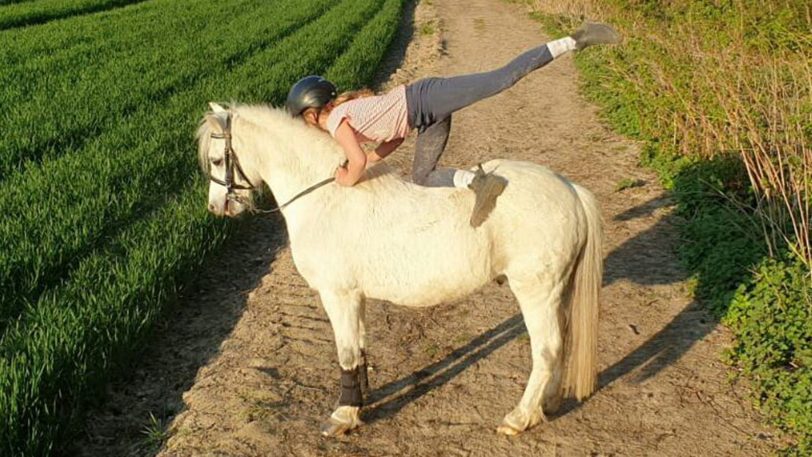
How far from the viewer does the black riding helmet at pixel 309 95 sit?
4312 mm

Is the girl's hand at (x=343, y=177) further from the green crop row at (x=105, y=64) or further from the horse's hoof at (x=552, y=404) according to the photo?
the green crop row at (x=105, y=64)

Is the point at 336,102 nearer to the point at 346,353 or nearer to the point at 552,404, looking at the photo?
the point at 346,353

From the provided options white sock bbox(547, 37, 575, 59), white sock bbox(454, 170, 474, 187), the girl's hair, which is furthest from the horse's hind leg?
the girl's hair

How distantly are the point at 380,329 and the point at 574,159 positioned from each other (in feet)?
15.6

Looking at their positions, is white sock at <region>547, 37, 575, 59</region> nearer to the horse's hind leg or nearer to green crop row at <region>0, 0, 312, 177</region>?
the horse's hind leg

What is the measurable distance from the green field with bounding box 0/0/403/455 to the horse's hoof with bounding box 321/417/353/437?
143 centimetres

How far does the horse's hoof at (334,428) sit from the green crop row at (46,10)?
71.2ft

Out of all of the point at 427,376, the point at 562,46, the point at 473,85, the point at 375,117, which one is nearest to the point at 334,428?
the point at 427,376

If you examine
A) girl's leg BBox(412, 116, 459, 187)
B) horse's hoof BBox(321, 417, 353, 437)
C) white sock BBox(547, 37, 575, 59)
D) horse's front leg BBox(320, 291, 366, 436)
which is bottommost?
horse's hoof BBox(321, 417, 353, 437)

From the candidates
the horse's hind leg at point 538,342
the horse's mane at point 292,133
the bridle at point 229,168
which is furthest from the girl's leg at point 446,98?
the bridle at point 229,168

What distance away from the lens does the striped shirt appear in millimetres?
4293

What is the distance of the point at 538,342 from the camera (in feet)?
13.7

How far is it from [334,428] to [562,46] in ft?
8.22

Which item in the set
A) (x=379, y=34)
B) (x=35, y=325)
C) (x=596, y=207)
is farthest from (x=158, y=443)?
(x=379, y=34)
